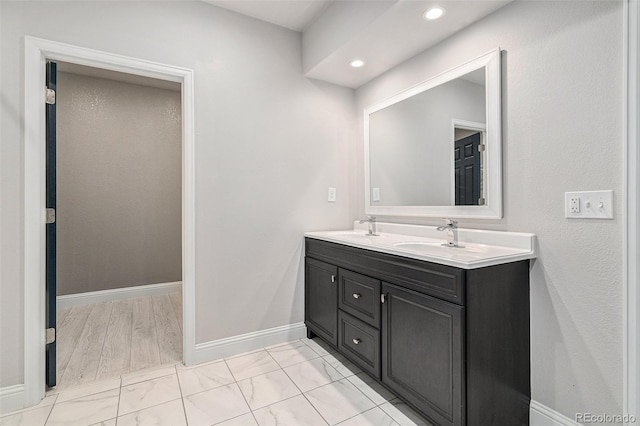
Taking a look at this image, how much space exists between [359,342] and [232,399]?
0.82m

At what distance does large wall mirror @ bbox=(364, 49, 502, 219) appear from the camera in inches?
70.7

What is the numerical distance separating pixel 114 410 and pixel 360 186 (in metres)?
2.32

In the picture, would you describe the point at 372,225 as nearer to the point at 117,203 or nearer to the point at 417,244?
the point at 417,244

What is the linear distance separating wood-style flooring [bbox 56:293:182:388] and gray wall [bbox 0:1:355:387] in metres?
0.41

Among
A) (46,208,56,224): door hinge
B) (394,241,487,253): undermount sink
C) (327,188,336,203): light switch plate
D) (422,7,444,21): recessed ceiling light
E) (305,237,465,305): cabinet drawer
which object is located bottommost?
(305,237,465,305): cabinet drawer

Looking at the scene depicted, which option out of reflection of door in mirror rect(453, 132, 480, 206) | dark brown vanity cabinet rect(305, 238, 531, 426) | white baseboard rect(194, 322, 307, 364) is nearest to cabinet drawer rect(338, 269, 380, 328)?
dark brown vanity cabinet rect(305, 238, 531, 426)

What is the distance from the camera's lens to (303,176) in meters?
2.68

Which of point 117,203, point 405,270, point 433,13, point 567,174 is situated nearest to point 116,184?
point 117,203

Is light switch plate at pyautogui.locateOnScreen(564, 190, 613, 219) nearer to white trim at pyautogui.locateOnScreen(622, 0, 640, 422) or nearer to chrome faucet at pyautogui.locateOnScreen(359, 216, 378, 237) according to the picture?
white trim at pyautogui.locateOnScreen(622, 0, 640, 422)

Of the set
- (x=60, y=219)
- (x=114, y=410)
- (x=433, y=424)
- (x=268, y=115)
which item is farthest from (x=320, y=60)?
(x=60, y=219)

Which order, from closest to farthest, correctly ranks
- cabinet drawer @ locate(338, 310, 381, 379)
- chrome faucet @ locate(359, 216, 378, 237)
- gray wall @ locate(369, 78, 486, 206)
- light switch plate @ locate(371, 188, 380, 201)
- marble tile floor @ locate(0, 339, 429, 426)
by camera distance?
marble tile floor @ locate(0, 339, 429, 426)
cabinet drawer @ locate(338, 310, 381, 379)
gray wall @ locate(369, 78, 486, 206)
chrome faucet @ locate(359, 216, 378, 237)
light switch plate @ locate(371, 188, 380, 201)

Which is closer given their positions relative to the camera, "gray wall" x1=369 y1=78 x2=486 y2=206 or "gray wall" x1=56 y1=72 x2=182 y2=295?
"gray wall" x1=369 y1=78 x2=486 y2=206

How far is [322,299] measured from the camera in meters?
2.41

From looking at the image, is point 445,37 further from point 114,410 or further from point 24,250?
point 114,410
